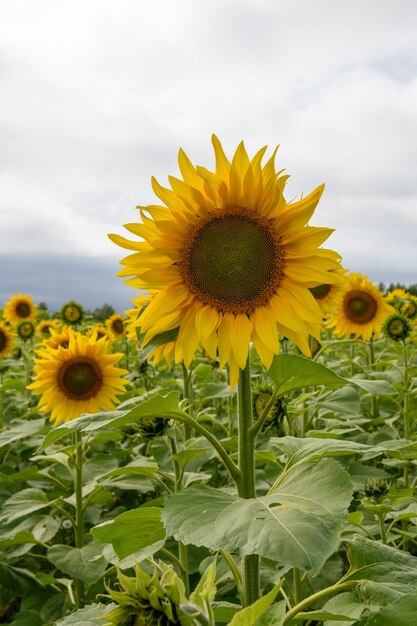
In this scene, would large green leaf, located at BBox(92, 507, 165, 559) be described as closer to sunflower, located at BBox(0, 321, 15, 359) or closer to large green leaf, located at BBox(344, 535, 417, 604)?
large green leaf, located at BBox(344, 535, 417, 604)

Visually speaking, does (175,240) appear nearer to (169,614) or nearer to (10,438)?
(169,614)

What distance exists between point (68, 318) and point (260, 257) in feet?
17.7

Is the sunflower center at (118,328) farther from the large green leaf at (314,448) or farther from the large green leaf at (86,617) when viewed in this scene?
the large green leaf at (86,617)

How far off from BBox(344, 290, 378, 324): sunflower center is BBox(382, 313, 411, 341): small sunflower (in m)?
0.68

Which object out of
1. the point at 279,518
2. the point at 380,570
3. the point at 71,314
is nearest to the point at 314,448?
the point at 380,570

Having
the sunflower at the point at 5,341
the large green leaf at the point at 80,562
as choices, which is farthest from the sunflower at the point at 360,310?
the sunflower at the point at 5,341

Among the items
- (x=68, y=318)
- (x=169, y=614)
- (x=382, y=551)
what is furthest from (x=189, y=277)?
(x=68, y=318)

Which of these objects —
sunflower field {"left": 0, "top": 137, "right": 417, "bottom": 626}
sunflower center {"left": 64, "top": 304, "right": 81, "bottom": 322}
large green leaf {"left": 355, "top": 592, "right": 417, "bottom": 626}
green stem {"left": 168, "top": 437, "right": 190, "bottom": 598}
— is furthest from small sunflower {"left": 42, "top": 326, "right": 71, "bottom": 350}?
large green leaf {"left": 355, "top": 592, "right": 417, "bottom": 626}

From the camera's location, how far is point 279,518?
135 cm

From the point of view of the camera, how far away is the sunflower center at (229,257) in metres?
1.98

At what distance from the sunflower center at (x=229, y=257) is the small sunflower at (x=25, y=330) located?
22.3 feet

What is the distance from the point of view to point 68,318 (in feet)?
23.3

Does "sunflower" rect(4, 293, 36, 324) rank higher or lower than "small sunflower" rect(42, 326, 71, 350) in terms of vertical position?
higher

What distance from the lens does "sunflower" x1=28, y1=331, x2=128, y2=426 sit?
4148 millimetres
